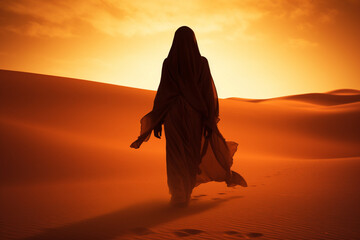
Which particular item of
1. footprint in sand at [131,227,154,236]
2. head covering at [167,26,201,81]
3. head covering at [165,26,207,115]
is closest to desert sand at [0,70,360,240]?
footprint in sand at [131,227,154,236]

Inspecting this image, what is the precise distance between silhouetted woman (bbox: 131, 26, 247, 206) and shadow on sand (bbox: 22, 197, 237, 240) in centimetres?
28

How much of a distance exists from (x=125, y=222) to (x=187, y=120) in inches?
68.3

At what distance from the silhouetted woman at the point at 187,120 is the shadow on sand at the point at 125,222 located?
0.28m

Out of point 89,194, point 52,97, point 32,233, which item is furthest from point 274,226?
point 52,97

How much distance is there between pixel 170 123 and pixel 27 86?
54.0 ft

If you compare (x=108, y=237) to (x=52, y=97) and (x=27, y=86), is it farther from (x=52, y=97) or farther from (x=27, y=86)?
(x=27, y=86)

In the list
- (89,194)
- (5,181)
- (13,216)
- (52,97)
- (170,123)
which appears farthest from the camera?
(52,97)

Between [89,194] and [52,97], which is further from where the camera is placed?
[52,97]

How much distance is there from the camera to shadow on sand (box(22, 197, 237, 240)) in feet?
9.40

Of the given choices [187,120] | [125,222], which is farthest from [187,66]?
[125,222]

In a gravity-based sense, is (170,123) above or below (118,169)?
above

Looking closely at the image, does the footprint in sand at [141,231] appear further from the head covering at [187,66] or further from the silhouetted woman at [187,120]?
the head covering at [187,66]

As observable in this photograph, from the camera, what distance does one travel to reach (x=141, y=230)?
2.99 metres

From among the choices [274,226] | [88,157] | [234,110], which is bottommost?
[274,226]
